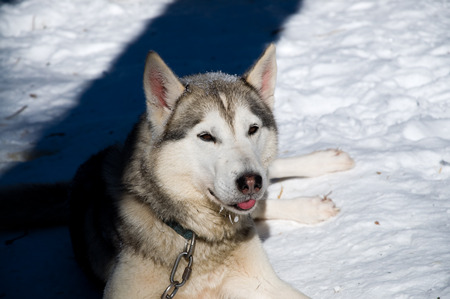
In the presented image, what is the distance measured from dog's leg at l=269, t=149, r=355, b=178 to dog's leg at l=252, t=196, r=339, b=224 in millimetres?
397

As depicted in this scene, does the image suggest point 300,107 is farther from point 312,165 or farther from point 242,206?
point 242,206

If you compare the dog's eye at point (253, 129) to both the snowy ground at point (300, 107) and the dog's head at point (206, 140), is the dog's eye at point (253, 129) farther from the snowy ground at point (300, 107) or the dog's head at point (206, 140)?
the snowy ground at point (300, 107)

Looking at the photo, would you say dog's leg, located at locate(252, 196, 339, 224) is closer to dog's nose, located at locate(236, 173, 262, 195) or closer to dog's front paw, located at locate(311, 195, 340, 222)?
dog's front paw, located at locate(311, 195, 340, 222)

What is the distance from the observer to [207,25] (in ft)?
23.6

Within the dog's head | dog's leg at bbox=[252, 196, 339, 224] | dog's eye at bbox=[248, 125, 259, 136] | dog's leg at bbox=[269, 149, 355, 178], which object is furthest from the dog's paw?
dog's eye at bbox=[248, 125, 259, 136]

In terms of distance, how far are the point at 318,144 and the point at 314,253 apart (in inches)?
58.5

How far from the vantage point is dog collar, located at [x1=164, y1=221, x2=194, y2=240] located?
2758 millimetres

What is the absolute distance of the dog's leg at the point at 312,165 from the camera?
4.05 m

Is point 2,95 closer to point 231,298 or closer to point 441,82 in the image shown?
point 231,298

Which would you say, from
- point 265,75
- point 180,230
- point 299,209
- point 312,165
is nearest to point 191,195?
point 180,230

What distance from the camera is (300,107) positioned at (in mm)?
5117

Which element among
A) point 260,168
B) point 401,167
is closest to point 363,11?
point 401,167

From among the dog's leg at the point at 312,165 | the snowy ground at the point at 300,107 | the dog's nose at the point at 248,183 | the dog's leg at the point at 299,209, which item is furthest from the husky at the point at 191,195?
the dog's leg at the point at 312,165

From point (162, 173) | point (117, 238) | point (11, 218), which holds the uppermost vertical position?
point (162, 173)
